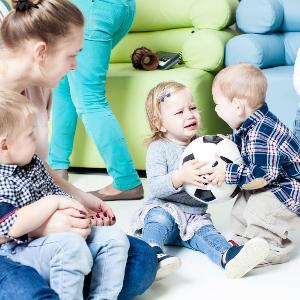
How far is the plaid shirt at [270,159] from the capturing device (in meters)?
1.69

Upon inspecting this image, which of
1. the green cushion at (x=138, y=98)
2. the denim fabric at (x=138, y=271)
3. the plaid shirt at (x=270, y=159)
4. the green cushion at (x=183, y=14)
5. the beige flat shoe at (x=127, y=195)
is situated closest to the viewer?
the denim fabric at (x=138, y=271)

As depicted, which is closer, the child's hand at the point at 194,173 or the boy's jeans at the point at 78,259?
the boy's jeans at the point at 78,259

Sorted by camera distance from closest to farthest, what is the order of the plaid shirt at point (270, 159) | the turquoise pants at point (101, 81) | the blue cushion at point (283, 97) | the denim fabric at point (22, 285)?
1. the denim fabric at point (22, 285)
2. the plaid shirt at point (270, 159)
3. the turquoise pants at point (101, 81)
4. the blue cushion at point (283, 97)

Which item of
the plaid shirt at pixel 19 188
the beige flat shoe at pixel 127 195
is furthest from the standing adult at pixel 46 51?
the beige flat shoe at pixel 127 195

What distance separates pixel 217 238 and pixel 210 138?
29 centimetres

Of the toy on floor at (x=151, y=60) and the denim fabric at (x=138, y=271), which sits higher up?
the toy on floor at (x=151, y=60)

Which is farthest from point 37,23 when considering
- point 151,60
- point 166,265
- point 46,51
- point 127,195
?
point 151,60

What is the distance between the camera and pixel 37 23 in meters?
1.47

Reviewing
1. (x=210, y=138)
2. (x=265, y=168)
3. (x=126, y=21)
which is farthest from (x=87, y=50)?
(x=265, y=168)

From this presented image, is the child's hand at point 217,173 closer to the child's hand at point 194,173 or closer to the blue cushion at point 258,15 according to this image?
the child's hand at point 194,173

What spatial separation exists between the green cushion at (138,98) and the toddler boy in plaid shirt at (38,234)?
1.37 metres

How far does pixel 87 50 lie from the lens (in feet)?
7.39

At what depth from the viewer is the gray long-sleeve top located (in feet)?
6.02

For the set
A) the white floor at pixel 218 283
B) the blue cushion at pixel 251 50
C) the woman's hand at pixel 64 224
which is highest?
the blue cushion at pixel 251 50
